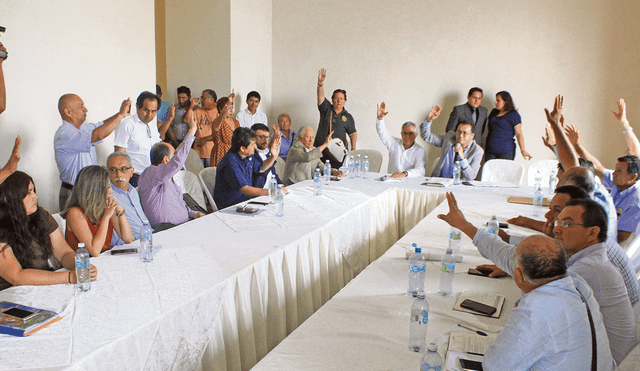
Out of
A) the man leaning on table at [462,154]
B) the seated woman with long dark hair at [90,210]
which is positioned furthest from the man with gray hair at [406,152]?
the seated woman with long dark hair at [90,210]

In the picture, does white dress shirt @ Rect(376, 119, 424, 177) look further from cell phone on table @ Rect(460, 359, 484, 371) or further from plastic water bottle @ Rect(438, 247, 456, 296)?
cell phone on table @ Rect(460, 359, 484, 371)

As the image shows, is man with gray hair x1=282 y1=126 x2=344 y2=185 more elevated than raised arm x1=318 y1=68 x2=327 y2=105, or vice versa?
raised arm x1=318 y1=68 x2=327 y2=105

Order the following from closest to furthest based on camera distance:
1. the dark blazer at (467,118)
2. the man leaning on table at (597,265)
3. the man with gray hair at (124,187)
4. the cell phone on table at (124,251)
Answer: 1. the man leaning on table at (597,265)
2. the cell phone on table at (124,251)
3. the man with gray hair at (124,187)
4. the dark blazer at (467,118)

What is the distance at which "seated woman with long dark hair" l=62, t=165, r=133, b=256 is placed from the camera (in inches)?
92.6

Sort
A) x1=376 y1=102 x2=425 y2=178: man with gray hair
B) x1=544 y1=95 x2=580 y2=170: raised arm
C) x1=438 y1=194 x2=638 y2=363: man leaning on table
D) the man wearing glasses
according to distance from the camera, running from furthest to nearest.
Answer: x1=376 y1=102 x2=425 y2=178: man with gray hair, the man wearing glasses, x1=544 y1=95 x2=580 y2=170: raised arm, x1=438 y1=194 x2=638 y2=363: man leaning on table

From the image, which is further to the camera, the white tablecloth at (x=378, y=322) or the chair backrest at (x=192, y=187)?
the chair backrest at (x=192, y=187)

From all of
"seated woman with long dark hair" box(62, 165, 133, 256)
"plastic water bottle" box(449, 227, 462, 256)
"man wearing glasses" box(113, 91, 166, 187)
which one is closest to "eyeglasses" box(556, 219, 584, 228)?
"plastic water bottle" box(449, 227, 462, 256)

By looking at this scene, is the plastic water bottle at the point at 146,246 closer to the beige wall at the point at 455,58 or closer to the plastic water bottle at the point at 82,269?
the plastic water bottle at the point at 82,269

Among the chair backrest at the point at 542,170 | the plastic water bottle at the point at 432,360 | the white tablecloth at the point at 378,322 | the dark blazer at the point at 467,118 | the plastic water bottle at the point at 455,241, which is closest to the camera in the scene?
the plastic water bottle at the point at 432,360

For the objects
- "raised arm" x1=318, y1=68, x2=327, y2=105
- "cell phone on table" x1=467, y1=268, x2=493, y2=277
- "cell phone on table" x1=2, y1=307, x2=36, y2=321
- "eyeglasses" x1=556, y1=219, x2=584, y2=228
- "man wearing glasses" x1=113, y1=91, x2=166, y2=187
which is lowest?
"cell phone on table" x1=467, y1=268, x2=493, y2=277

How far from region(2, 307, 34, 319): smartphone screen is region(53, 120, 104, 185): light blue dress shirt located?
8.42 ft

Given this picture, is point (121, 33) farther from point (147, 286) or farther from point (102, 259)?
point (147, 286)

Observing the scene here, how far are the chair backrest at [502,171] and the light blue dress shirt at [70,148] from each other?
4072 mm

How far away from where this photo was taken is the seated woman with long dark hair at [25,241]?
1.92 metres
